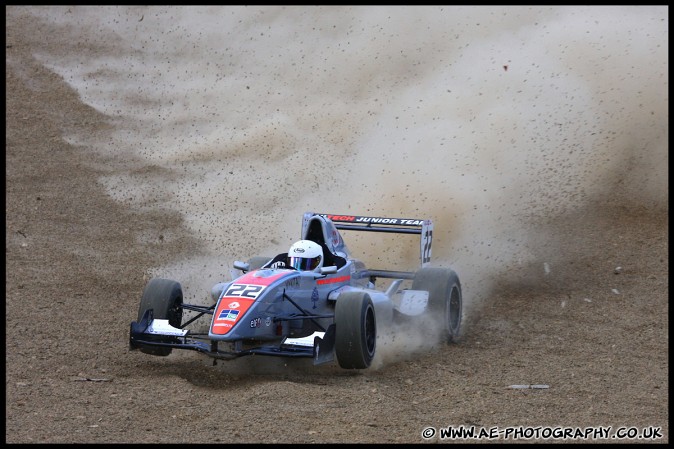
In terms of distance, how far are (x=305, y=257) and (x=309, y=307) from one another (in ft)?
2.17

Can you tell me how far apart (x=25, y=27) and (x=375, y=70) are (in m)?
11.3

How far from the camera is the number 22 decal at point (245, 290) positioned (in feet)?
34.1

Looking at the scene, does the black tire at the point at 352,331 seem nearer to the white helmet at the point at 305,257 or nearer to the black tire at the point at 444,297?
the white helmet at the point at 305,257

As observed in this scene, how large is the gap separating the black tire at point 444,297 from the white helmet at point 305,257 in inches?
62.1

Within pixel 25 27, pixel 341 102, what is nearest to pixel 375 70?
pixel 341 102

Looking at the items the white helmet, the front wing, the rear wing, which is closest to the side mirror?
the white helmet

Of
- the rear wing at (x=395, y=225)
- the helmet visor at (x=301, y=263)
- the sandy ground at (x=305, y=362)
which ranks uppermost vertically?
the rear wing at (x=395, y=225)

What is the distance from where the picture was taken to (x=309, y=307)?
11.3 metres

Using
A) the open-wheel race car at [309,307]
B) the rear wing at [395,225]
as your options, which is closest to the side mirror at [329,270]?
the open-wheel race car at [309,307]

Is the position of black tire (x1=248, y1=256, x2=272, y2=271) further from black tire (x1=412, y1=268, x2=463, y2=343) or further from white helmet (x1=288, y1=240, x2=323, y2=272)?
black tire (x1=412, y1=268, x2=463, y2=343)

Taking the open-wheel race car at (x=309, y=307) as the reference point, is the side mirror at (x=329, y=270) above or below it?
above

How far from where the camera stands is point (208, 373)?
34.4 feet

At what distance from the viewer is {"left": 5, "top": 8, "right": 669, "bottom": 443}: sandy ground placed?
859 centimetres

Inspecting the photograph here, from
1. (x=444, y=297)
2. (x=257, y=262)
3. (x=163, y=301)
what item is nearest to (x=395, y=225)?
(x=444, y=297)
